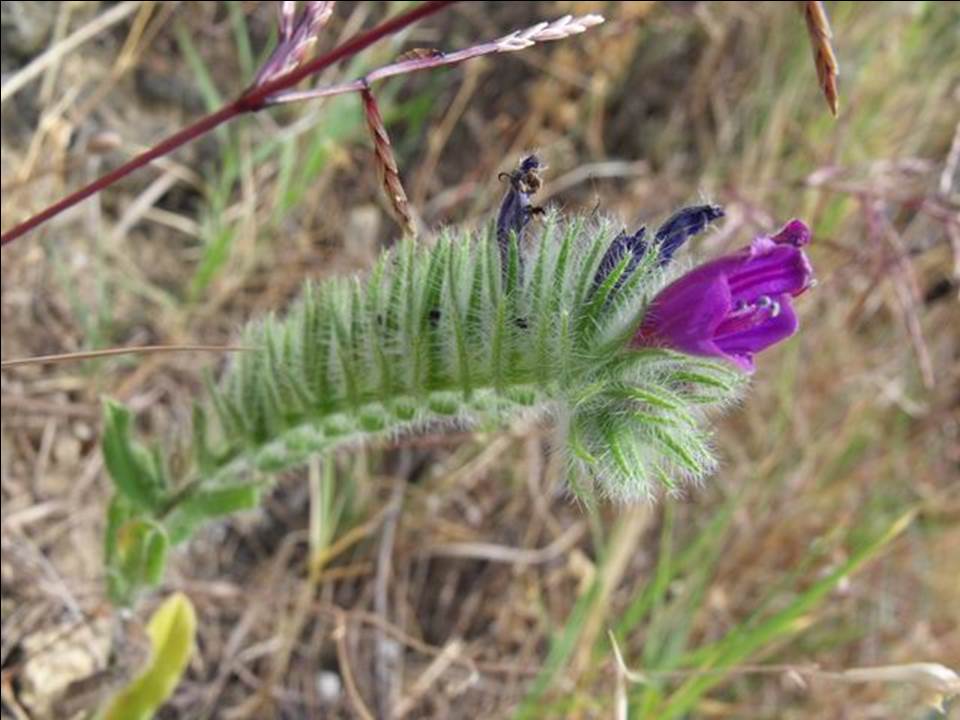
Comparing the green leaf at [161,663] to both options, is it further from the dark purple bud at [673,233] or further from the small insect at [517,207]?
the dark purple bud at [673,233]

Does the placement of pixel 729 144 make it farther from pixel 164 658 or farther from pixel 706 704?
pixel 164 658

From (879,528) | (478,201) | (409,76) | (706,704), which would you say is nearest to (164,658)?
(706,704)

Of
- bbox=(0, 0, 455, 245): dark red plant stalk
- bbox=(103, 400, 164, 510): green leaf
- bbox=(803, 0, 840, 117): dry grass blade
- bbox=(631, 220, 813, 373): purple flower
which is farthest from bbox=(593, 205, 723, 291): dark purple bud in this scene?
bbox=(103, 400, 164, 510): green leaf

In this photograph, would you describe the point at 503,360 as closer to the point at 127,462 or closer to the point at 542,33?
Answer: the point at 542,33

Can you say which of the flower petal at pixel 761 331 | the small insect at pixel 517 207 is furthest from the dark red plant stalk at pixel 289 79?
the flower petal at pixel 761 331

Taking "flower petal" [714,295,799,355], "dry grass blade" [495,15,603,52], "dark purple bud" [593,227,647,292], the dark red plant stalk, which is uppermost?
the dark red plant stalk

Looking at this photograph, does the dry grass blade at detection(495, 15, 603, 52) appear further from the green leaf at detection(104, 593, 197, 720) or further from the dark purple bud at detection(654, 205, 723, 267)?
the green leaf at detection(104, 593, 197, 720)
